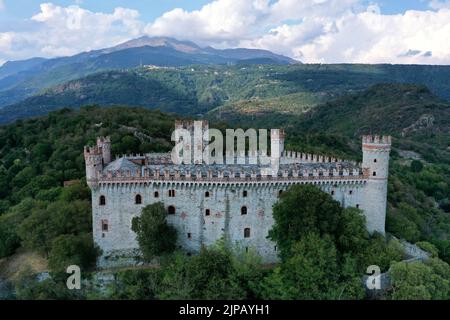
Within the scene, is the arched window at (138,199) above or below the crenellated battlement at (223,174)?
below

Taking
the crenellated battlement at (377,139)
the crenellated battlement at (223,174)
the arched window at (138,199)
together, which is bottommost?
the arched window at (138,199)

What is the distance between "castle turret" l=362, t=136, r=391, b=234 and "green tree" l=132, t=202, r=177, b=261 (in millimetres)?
19626

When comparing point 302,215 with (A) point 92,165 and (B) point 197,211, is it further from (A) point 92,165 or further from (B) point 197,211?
(A) point 92,165

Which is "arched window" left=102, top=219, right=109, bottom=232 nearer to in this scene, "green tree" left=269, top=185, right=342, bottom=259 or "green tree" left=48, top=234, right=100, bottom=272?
"green tree" left=48, top=234, right=100, bottom=272

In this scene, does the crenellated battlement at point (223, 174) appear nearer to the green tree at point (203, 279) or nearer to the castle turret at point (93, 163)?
the castle turret at point (93, 163)

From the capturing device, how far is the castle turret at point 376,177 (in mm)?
48625

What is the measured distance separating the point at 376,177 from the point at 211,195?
16338mm

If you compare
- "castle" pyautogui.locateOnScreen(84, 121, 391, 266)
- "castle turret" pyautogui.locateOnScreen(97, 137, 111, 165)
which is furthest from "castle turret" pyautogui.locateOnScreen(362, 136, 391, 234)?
"castle turret" pyautogui.locateOnScreen(97, 137, 111, 165)

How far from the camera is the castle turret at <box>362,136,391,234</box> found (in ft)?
160

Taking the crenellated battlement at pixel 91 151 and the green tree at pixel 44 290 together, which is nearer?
the green tree at pixel 44 290

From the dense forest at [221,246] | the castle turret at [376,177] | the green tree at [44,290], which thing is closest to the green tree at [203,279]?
the dense forest at [221,246]
